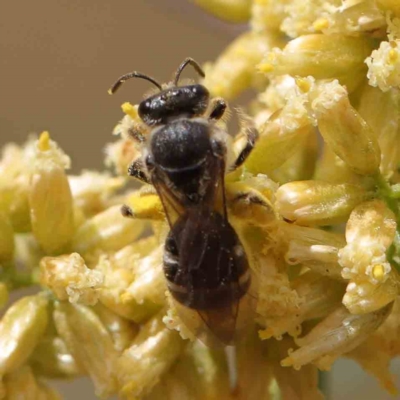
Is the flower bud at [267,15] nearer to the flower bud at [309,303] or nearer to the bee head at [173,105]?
the bee head at [173,105]

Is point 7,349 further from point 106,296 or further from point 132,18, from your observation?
point 132,18

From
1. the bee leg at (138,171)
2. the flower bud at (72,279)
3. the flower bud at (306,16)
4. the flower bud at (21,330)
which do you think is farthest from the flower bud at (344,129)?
the flower bud at (21,330)

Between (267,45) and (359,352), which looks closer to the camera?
(359,352)

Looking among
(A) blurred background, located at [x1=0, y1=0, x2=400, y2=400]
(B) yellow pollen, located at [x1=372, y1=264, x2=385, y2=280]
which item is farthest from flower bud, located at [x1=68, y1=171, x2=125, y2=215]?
(A) blurred background, located at [x1=0, y1=0, x2=400, y2=400]

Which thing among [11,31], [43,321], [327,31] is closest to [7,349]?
[43,321]

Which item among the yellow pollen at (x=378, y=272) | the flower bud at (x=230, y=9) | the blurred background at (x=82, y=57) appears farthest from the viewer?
the blurred background at (x=82, y=57)

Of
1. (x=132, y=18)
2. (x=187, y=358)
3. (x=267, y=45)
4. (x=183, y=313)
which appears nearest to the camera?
(x=183, y=313)
